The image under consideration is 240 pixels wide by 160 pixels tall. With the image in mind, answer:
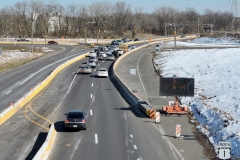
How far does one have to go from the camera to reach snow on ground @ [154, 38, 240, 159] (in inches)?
1203

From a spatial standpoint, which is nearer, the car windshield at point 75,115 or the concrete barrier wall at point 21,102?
the car windshield at point 75,115

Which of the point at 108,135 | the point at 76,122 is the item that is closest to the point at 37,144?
the point at 76,122

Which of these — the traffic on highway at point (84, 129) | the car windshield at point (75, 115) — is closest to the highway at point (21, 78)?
the traffic on highway at point (84, 129)

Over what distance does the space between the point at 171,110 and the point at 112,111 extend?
522 cm

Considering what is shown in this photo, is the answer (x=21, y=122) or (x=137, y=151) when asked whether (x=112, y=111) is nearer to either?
(x=21, y=122)

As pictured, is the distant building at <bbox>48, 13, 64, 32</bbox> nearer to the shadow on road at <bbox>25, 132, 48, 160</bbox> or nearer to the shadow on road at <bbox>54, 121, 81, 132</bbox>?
the shadow on road at <bbox>54, 121, 81, 132</bbox>

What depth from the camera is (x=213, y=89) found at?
4872 cm

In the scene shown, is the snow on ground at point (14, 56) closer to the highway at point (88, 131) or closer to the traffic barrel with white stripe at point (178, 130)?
the highway at point (88, 131)

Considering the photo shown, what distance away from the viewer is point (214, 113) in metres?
35.8

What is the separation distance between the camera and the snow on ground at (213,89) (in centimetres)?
3055

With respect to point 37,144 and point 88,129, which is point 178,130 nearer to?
point 88,129

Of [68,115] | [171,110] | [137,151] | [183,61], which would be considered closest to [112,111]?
[171,110]

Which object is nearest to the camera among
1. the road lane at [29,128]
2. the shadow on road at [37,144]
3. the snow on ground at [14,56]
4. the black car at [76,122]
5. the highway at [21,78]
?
the shadow on road at [37,144]

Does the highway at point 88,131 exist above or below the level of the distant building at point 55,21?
below
